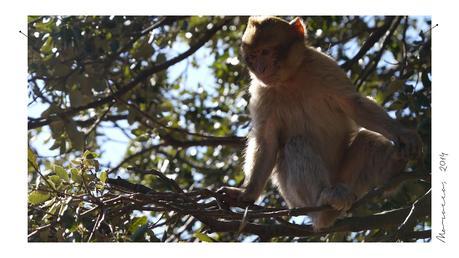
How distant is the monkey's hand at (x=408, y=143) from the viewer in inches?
185

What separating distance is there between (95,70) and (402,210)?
294 centimetres

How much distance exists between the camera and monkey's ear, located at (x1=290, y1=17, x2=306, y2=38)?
5284 millimetres

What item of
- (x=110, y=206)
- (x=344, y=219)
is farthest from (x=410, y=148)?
(x=110, y=206)

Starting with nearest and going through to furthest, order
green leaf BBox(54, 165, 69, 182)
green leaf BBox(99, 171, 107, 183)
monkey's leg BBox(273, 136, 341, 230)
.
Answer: green leaf BBox(99, 171, 107, 183)
green leaf BBox(54, 165, 69, 182)
monkey's leg BBox(273, 136, 341, 230)

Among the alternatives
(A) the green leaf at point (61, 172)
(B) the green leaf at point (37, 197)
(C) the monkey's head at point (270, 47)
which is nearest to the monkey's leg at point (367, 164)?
(C) the monkey's head at point (270, 47)

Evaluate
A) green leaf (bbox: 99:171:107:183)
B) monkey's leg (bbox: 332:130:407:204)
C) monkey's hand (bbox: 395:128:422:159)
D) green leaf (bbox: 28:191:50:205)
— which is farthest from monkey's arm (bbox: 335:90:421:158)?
green leaf (bbox: 28:191:50:205)

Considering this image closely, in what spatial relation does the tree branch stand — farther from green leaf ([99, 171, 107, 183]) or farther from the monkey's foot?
the monkey's foot

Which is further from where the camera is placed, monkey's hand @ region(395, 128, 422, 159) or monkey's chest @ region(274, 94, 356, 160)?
monkey's chest @ region(274, 94, 356, 160)

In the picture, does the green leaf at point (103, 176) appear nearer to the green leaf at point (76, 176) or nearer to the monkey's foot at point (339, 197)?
the green leaf at point (76, 176)

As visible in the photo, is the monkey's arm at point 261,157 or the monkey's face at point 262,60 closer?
the monkey's face at point 262,60

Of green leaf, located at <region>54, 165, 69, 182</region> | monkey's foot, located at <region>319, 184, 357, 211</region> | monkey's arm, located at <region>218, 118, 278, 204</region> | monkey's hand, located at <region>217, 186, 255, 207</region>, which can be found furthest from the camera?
monkey's arm, located at <region>218, 118, 278, 204</region>

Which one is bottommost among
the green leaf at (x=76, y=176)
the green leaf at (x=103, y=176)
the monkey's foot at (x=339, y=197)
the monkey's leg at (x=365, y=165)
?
the monkey's foot at (x=339, y=197)

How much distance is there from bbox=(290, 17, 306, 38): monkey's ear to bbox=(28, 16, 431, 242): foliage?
0.62 metres

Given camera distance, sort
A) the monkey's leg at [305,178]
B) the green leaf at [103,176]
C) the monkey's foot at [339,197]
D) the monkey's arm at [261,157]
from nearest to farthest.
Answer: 1. the green leaf at [103,176]
2. the monkey's foot at [339,197]
3. the monkey's leg at [305,178]
4. the monkey's arm at [261,157]
